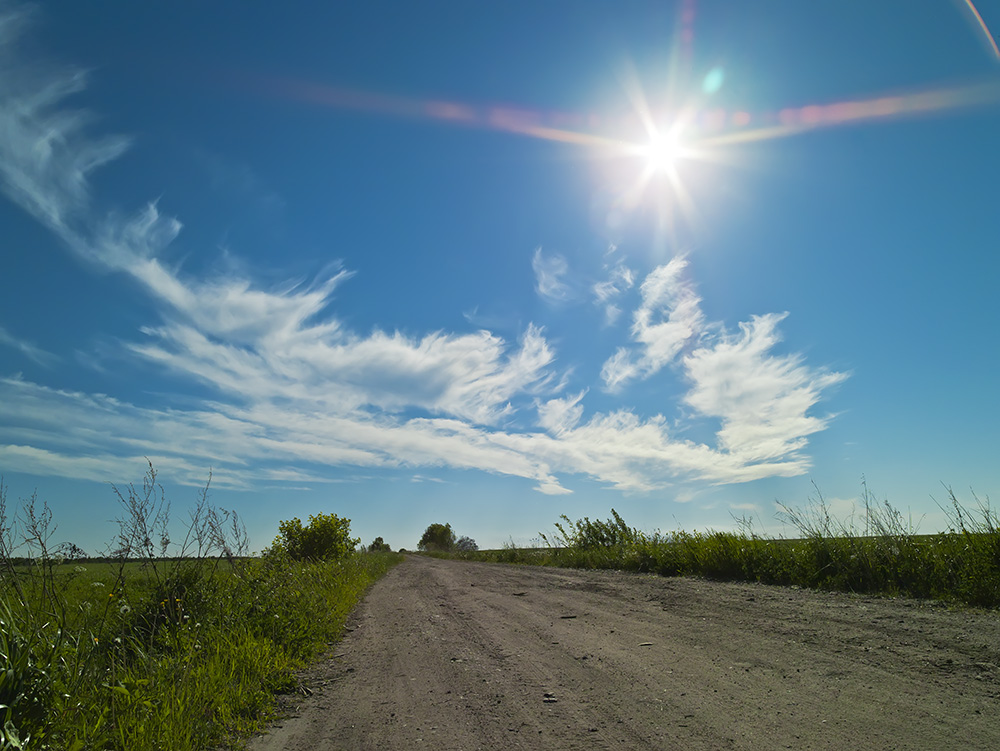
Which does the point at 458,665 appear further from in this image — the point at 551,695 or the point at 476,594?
the point at 476,594

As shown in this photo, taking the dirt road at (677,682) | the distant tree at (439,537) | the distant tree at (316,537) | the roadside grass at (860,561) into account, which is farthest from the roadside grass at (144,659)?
the distant tree at (439,537)

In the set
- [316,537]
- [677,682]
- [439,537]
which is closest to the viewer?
[677,682]

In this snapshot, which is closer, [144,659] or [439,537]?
[144,659]

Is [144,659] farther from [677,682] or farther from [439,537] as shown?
[439,537]

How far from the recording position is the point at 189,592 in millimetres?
7371

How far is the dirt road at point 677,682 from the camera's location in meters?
3.17

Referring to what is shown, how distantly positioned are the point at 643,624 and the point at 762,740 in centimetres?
349

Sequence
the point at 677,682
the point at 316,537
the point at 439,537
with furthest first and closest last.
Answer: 1. the point at 439,537
2. the point at 316,537
3. the point at 677,682

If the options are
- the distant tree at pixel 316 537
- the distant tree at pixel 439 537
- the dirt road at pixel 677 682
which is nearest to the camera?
the dirt road at pixel 677 682

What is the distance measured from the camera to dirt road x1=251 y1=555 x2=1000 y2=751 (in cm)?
317

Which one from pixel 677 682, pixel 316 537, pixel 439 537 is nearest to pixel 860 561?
pixel 677 682

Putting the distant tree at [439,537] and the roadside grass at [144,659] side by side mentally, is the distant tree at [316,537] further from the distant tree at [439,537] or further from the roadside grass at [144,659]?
the distant tree at [439,537]

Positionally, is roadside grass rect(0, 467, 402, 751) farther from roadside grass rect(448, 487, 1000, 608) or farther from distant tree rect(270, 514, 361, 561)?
distant tree rect(270, 514, 361, 561)

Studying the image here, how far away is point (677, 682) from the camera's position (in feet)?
13.5
